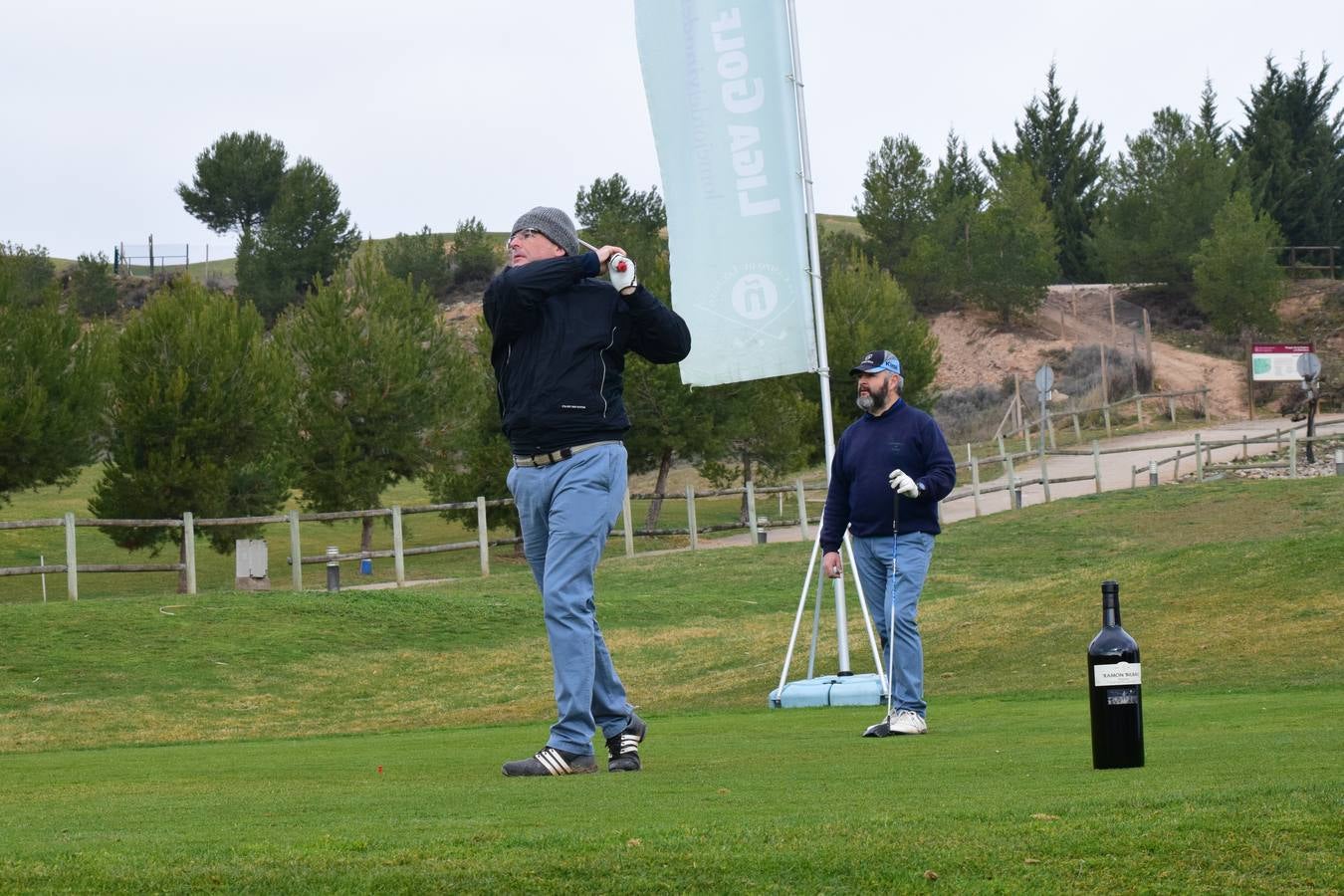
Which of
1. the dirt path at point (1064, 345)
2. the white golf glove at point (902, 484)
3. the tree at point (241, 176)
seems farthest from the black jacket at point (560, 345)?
the tree at point (241, 176)

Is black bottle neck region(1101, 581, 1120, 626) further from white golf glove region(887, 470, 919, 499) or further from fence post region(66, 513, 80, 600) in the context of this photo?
fence post region(66, 513, 80, 600)

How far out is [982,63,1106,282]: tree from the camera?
308ft

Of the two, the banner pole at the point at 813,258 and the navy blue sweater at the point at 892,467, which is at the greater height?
the banner pole at the point at 813,258

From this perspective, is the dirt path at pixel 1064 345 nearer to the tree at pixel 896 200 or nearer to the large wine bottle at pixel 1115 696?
the tree at pixel 896 200

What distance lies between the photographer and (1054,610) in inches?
732

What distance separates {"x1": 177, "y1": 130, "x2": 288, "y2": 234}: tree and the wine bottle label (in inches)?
4104

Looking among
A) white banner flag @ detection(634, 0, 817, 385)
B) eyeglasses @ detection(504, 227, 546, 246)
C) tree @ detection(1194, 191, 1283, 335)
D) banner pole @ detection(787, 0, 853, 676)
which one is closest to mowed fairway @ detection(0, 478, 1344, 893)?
banner pole @ detection(787, 0, 853, 676)

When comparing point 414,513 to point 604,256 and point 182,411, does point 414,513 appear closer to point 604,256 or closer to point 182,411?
point 182,411

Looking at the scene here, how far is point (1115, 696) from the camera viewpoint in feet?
17.2

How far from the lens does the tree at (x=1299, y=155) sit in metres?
88.2

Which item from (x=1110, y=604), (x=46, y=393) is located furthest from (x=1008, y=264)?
(x=1110, y=604)

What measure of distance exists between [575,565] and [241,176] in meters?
104

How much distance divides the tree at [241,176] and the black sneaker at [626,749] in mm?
102515

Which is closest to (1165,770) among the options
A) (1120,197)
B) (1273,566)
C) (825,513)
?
(825,513)
